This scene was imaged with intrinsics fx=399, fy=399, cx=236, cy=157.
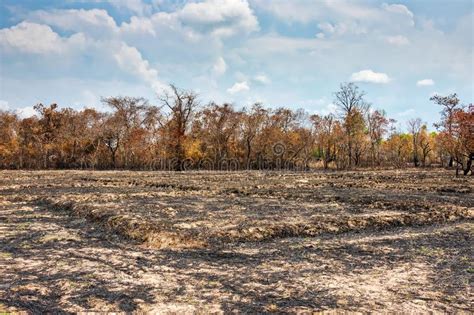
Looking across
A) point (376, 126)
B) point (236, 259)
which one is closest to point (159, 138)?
point (376, 126)

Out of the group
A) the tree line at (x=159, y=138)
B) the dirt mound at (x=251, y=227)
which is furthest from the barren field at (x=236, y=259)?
the tree line at (x=159, y=138)

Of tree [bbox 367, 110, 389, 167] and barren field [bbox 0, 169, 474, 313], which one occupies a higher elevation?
tree [bbox 367, 110, 389, 167]

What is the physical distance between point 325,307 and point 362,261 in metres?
3.37

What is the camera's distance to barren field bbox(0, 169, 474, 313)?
7035 millimetres

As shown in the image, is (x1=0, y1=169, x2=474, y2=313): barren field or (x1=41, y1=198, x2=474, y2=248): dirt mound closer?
(x1=0, y1=169, x2=474, y2=313): barren field

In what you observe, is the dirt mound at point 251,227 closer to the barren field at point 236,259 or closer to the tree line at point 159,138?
the barren field at point 236,259

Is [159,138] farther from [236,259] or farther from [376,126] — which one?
[236,259]

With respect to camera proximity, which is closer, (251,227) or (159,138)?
(251,227)

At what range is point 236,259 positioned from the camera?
10.1 m

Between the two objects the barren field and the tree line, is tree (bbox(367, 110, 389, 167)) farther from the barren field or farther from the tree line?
the barren field

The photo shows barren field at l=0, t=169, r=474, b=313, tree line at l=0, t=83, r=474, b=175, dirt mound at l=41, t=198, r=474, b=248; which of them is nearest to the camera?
barren field at l=0, t=169, r=474, b=313

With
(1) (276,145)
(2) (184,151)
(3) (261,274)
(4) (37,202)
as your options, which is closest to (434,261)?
(3) (261,274)

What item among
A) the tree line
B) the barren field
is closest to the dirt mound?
the barren field

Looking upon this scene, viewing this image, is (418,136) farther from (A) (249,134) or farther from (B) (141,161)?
(B) (141,161)
